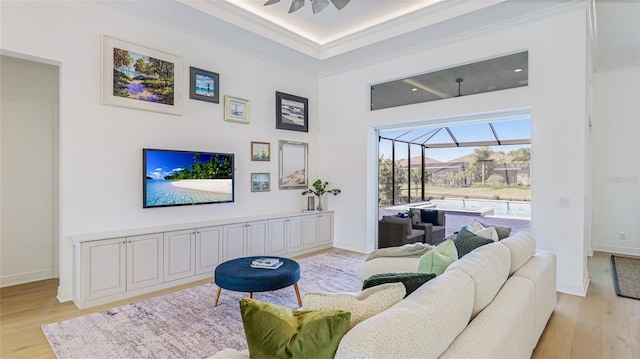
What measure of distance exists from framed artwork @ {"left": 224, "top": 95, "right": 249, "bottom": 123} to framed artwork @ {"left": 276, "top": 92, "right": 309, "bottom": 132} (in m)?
0.67

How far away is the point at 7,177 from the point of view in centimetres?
406

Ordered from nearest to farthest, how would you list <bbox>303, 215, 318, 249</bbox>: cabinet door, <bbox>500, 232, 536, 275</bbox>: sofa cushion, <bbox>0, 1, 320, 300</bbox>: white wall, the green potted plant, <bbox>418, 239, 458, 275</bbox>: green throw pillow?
<bbox>418, 239, 458, 275</bbox>: green throw pillow < <bbox>500, 232, 536, 275</bbox>: sofa cushion < <bbox>0, 1, 320, 300</bbox>: white wall < <bbox>303, 215, 318, 249</bbox>: cabinet door < the green potted plant

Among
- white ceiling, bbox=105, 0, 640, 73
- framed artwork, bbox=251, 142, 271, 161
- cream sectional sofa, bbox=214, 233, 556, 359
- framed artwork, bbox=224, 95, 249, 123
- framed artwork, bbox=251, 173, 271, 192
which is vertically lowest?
cream sectional sofa, bbox=214, 233, 556, 359

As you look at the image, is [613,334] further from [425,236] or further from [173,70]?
[173,70]

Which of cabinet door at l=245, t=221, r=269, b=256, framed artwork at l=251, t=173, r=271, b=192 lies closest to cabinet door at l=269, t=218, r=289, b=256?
cabinet door at l=245, t=221, r=269, b=256

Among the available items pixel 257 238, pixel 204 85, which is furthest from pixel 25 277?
pixel 204 85

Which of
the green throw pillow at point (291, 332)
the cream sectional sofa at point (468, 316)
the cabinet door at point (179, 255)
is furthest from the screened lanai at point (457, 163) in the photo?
the green throw pillow at point (291, 332)

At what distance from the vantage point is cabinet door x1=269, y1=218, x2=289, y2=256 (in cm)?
514

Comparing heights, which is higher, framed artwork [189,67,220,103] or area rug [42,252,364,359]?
framed artwork [189,67,220,103]

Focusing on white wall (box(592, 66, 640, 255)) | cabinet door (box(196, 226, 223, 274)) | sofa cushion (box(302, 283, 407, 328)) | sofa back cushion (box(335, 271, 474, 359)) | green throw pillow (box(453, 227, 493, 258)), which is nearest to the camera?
sofa back cushion (box(335, 271, 474, 359))

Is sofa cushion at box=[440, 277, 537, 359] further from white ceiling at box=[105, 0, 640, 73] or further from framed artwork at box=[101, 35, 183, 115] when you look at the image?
framed artwork at box=[101, 35, 183, 115]

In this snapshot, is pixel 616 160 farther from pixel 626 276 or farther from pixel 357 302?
pixel 357 302

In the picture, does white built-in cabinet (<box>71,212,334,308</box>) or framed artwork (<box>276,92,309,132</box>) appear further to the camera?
framed artwork (<box>276,92,309,132</box>)

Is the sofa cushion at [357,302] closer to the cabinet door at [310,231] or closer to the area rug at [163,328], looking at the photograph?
the area rug at [163,328]
